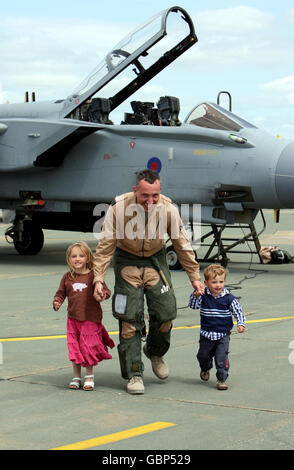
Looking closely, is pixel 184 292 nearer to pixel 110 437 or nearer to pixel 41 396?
pixel 41 396

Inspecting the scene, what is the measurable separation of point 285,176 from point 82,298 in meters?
7.86

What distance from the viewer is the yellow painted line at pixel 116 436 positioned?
4.53m

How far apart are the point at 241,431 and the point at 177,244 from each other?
6.26ft

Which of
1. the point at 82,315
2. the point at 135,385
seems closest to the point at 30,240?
the point at 82,315

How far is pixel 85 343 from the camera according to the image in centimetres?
617

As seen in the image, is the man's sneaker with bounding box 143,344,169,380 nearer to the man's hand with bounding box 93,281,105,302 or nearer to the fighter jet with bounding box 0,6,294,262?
the man's hand with bounding box 93,281,105,302

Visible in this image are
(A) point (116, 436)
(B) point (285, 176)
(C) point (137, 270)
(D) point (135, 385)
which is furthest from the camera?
(B) point (285, 176)

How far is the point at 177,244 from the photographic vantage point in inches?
249

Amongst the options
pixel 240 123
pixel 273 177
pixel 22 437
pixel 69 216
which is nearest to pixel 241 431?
pixel 22 437

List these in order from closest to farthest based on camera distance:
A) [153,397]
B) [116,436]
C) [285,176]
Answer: [116,436]
[153,397]
[285,176]

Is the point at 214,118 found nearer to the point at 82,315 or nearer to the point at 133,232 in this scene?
the point at 133,232

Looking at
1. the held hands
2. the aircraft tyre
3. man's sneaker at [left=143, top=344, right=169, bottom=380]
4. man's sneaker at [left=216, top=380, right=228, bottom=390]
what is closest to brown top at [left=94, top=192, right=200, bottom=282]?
the held hands

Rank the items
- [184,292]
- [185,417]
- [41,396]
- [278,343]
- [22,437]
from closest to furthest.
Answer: [22,437]
[185,417]
[41,396]
[278,343]
[184,292]

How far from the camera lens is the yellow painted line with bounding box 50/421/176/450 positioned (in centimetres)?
453
